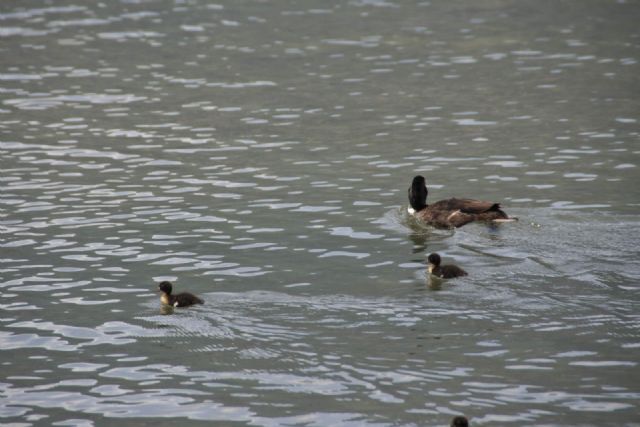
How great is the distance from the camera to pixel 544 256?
16516 mm

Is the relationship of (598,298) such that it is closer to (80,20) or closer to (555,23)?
(555,23)

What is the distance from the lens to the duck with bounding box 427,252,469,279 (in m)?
15.6

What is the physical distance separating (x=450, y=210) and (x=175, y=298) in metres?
6.21

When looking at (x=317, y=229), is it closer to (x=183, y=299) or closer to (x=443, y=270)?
(x=443, y=270)

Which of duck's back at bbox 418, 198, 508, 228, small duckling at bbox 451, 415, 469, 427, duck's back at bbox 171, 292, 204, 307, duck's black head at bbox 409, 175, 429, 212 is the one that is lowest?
small duckling at bbox 451, 415, 469, 427

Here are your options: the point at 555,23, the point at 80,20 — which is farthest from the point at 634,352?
the point at 80,20

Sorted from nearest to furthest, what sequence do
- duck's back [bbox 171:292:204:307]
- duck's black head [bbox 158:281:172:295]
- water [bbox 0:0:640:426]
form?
1. water [bbox 0:0:640:426]
2. duck's back [bbox 171:292:204:307]
3. duck's black head [bbox 158:281:172:295]

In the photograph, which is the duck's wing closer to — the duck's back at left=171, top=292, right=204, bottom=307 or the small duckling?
the duck's back at left=171, top=292, right=204, bottom=307

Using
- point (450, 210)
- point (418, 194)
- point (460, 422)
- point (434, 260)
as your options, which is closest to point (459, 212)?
point (450, 210)

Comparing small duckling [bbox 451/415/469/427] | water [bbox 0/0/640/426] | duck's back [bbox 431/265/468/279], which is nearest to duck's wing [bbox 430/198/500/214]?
water [bbox 0/0/640/426]

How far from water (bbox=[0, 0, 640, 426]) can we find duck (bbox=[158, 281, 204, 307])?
0.61ft

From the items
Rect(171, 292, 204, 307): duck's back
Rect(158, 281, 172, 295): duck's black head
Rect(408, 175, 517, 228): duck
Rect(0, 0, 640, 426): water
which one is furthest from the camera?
Rect(408, 175, 517, 228): duck

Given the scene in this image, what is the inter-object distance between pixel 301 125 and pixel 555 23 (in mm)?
→ 16679

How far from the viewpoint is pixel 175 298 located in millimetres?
14969
